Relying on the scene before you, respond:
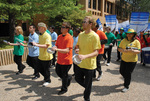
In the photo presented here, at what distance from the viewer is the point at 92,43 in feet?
8.96

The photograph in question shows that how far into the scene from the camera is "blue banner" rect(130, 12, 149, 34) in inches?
355

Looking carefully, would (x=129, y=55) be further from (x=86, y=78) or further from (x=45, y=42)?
(x=45, y=42)

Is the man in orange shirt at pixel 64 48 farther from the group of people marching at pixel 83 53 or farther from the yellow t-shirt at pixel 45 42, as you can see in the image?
the yellow t-shirt at pixel 45 42

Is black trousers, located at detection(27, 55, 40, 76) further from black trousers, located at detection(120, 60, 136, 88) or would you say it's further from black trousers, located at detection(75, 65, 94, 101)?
black trousers, located at detection(120, 60, 136, 88)

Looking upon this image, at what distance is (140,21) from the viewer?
916 centimetres

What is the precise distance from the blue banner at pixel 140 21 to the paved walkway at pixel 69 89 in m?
4.98

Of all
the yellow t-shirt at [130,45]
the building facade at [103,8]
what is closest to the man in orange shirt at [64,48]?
the yellow t-shirt at [130,45]

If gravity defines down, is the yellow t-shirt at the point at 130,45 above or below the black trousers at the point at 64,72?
above

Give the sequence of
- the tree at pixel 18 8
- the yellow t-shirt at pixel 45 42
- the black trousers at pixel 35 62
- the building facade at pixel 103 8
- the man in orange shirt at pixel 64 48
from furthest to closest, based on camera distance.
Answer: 1. the building facade at pixel 103 8
2. the tree at pixel 18 8
3. the black trousers at pixel 35 62
4. the yellow t-shirt at pixel 45 42
5. the man in orange shirt at pixel 64 48

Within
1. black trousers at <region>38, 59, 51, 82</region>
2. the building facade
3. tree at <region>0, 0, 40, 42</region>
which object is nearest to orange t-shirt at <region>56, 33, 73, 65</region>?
black trousers at <region>38, 59, 51, 82</region>

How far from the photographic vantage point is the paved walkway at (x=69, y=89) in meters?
3.54

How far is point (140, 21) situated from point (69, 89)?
777 cm

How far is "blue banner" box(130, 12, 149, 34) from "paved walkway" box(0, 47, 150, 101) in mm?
4979

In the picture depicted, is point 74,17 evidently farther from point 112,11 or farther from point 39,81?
point 112,11
